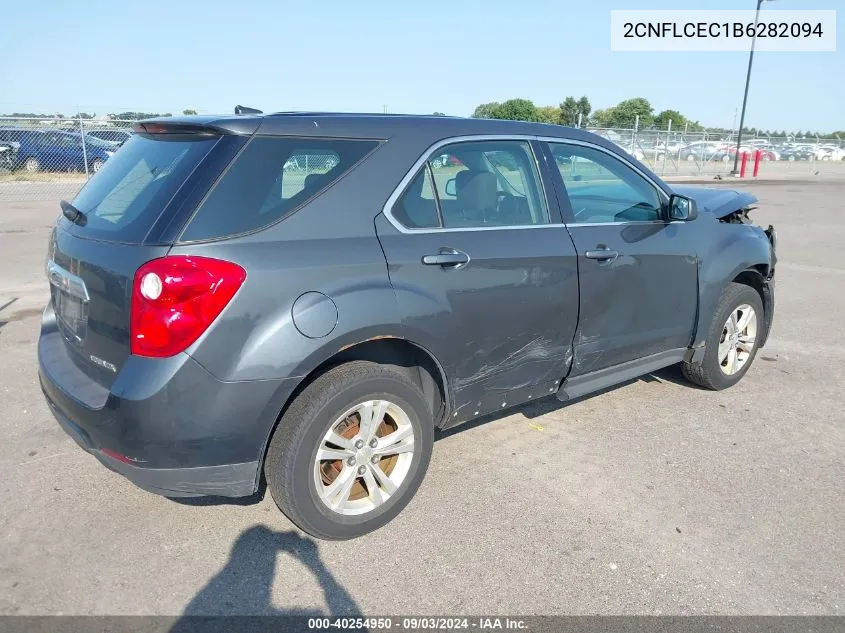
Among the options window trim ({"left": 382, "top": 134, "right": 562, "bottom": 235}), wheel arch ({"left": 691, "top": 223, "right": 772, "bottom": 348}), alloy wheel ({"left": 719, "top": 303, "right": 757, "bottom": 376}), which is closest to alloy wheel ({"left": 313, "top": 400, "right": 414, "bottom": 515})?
window trim ({"left": 382, "top": 134, "right": 562, "bottom": 235})

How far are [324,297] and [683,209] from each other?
2.47 m

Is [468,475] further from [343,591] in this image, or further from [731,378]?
[731,378]

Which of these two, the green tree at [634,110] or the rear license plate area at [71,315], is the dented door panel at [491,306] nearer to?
the rear license plate area at [71,315]

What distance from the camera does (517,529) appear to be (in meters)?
3.13

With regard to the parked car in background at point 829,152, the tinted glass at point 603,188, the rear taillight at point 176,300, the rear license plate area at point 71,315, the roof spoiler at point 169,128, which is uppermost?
the roof spoiler at point 169,128

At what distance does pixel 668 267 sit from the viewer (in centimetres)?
409

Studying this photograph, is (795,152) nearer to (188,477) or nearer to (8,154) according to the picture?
(8,154)

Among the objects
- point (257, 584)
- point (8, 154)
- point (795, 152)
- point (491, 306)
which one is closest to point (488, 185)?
point (491, 306)

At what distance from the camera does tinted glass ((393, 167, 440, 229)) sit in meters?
3.04

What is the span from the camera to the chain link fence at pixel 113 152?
17984 mm

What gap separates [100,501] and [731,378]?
415 cm

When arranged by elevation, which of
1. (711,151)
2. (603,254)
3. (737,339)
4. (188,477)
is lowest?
(711,151)

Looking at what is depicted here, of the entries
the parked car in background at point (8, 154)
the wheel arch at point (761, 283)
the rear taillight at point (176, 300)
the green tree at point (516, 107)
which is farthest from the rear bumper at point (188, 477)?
the green tree at point (516, 107)

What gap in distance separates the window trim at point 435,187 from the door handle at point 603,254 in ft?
0.77
